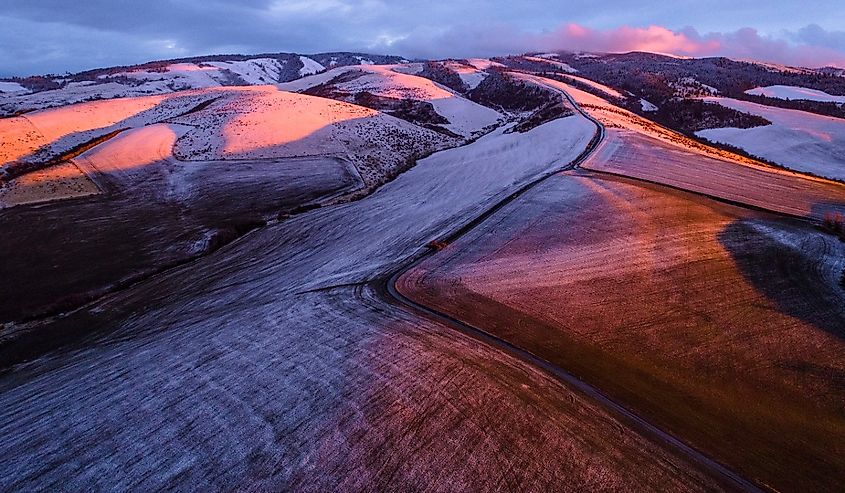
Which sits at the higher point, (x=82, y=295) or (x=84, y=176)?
(x=84, y=176)

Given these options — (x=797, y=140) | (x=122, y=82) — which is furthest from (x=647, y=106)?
(x=122, y=82)

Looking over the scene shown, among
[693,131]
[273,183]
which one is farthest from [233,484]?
[693,131]

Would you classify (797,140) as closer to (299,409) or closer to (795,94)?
(795,94)

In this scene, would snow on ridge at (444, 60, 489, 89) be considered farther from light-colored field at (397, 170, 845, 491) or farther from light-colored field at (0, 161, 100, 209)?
light-colored field at (397, 170, 845, 491)

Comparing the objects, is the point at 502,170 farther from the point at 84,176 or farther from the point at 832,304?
the point at 84,176

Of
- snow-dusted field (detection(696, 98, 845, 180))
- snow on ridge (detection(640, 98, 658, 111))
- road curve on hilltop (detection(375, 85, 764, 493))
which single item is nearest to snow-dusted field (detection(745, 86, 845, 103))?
snow on ridge (detection(640, 98, 658, 111))

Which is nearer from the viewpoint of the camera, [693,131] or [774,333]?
[774,333]
